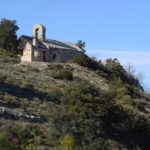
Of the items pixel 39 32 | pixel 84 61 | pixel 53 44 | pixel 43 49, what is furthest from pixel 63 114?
pixel 39 32

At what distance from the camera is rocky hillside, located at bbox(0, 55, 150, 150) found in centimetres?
4291

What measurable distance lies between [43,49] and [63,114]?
93.9 ft

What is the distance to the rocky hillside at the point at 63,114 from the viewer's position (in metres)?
42.9

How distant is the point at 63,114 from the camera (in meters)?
46.8

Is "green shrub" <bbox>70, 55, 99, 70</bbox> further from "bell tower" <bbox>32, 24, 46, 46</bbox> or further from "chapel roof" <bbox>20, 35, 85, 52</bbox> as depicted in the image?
"bell tower" <bbox>32, 24, 46, 46</bbox>

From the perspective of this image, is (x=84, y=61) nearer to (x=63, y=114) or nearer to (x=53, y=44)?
(x=53, y=44)

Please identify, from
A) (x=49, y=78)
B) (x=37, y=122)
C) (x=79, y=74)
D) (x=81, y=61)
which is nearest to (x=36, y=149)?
(x=37, y=122)

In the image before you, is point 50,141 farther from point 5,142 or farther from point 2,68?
point 2,68

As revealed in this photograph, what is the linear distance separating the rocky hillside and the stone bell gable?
5.76 metres

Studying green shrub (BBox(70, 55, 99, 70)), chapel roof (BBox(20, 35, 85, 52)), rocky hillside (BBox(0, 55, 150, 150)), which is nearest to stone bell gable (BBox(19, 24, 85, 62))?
chapel roof (BBox(20, 35, 85, 52))

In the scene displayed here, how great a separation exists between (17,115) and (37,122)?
63.6 inches

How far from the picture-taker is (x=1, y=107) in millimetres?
47219

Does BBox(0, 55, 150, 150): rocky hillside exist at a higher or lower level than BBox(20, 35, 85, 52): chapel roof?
lower

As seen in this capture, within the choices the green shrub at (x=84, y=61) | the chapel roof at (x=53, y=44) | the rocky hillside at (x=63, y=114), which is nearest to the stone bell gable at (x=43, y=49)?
the chapel roof at (x=53, y=44)
